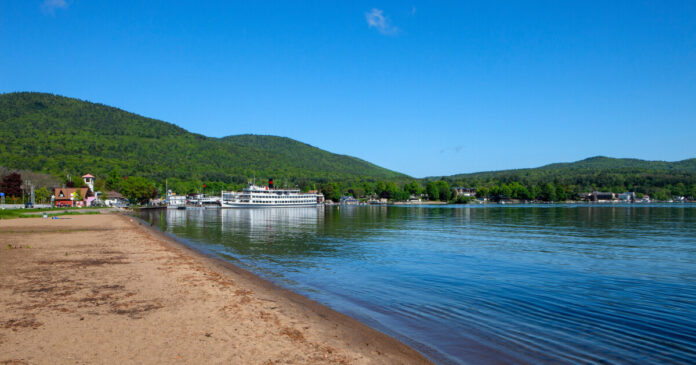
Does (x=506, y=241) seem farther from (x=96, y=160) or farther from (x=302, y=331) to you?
(x=96, y=160)

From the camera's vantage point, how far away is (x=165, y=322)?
29.5 feet

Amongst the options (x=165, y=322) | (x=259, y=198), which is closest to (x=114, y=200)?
(x=259, y=198)

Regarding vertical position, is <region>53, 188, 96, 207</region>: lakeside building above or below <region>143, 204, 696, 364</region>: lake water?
above

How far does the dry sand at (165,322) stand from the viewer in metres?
7.09

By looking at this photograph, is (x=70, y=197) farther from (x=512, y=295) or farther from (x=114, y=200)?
(x=512, y=295)

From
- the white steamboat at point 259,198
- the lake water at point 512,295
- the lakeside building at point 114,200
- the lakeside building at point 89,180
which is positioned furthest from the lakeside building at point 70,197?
the lake water at point 512,295

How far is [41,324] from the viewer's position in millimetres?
8367

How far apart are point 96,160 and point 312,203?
8712cm

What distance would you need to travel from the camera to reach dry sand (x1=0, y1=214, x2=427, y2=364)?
279 inches

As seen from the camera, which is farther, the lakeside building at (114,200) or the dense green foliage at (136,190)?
the dense green foliage at (136,190)

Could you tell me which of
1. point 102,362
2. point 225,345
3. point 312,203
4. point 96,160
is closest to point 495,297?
point 225,345

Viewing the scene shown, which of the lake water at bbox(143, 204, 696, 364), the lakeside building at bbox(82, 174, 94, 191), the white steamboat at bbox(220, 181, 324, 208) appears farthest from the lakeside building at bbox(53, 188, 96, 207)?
the lake water at bbox(143, 204, 696, 364)

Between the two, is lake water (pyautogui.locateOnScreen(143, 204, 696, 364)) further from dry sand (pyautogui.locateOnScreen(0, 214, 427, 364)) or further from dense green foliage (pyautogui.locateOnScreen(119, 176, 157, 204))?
dense green foliage (pyautogui.locateOnScreen(119, 176, 157, 204))

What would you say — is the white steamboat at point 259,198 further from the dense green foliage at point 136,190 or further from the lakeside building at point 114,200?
the lakeside building at point 114,200
